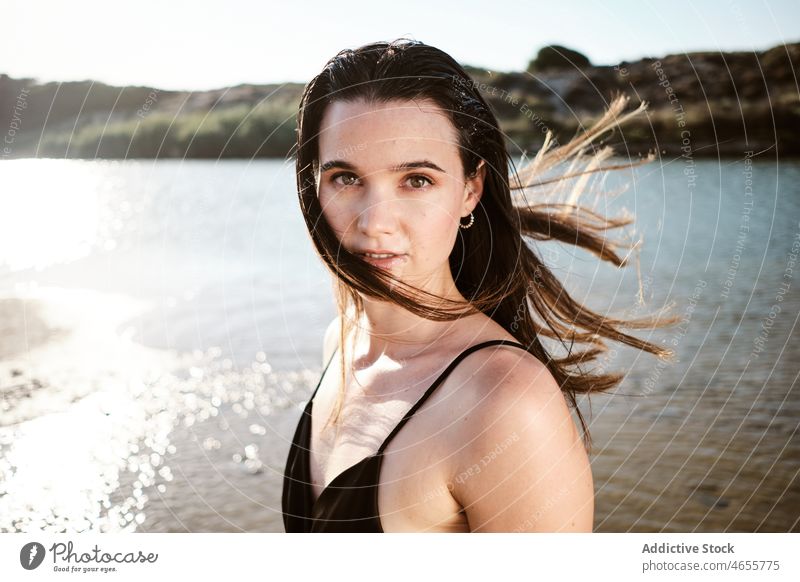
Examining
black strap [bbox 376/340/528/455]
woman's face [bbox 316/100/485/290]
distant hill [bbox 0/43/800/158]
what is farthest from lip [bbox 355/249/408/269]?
distant hill [bbox 0/43/800/158]

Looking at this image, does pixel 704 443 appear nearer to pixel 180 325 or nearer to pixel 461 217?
pixel 461 217

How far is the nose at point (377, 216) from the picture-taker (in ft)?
4.58

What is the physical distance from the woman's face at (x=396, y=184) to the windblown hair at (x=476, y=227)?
0.9 inches

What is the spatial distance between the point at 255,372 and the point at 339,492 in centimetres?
261

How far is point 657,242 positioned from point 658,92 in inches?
45.9

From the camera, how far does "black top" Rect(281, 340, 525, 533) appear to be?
1356 mm

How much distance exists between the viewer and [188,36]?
7.75 feet

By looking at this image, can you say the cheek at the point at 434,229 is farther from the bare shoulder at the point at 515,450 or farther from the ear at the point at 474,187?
the bare shoulder at the point at 515,450

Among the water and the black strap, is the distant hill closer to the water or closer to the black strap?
the water

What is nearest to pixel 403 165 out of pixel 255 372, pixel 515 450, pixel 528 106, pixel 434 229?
pixel 434 229

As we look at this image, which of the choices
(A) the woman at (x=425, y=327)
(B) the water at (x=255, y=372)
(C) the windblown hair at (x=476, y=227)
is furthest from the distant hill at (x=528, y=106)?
(A) the woman at (x=425, y=327)
